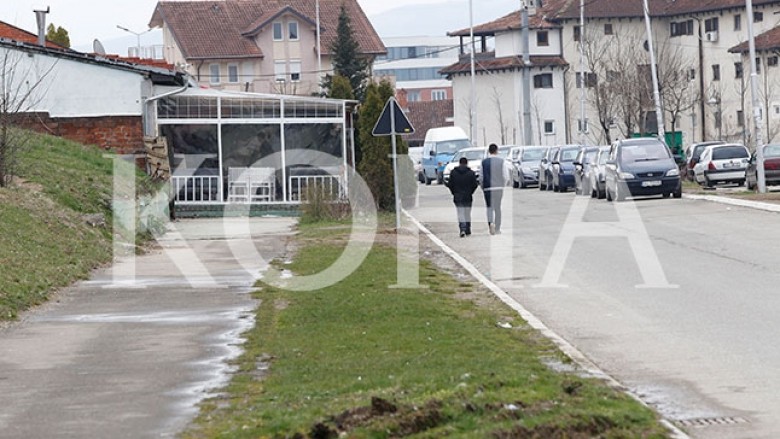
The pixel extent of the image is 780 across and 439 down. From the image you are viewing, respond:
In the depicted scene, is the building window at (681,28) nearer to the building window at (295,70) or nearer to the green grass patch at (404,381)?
the building window at (295,70)

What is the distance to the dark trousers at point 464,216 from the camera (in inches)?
1141

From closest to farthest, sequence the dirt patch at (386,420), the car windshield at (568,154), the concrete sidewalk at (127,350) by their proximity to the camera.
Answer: the dirt patch at (386,420), the concrete sidewalk at (127,350), the car windshield at (568,154)

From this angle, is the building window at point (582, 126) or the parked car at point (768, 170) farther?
the building window at point (582, 126)

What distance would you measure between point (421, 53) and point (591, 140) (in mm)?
84790

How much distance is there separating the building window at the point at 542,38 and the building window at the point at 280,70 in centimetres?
1716

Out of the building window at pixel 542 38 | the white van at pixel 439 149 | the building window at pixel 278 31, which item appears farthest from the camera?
the building window at pixel 278 31

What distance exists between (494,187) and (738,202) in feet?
25.8

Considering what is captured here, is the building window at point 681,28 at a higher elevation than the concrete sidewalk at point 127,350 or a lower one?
higher

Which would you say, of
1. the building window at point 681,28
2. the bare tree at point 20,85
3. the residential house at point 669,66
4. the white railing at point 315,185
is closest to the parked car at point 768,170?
the white railing at point 315,185

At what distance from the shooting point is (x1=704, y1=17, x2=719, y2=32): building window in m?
92.1

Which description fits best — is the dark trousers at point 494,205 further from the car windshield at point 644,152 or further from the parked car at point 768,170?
the parked car at point 768,170

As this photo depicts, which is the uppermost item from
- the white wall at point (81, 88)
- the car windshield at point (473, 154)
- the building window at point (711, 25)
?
the building window at point (711, 25)

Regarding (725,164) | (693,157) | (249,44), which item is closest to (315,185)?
(725,164)

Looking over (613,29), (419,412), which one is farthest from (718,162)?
(613,29)
